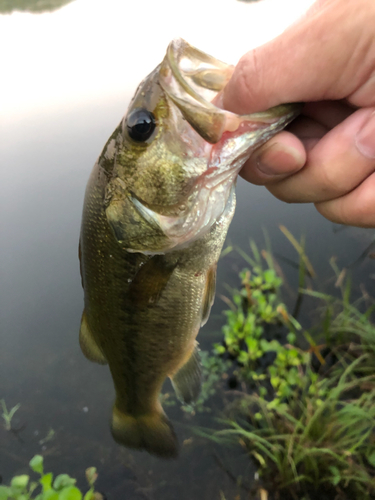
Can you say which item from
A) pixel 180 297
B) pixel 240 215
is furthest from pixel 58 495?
pixel 240 215

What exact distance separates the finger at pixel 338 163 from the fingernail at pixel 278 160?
6cm

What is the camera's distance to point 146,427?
1697 millimetres

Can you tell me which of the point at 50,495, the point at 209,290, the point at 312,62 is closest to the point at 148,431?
the point at 50,495

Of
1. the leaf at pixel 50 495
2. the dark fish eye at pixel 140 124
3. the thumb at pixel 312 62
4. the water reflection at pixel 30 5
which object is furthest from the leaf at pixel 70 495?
the water reflection at pixel 30 5

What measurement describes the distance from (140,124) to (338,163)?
64 centimetres

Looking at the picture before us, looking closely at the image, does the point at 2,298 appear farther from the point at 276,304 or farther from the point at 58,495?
the point at 276,304

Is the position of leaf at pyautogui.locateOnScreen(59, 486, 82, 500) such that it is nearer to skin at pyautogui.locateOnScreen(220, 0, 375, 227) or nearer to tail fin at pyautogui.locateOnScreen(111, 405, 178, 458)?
tail fin at pyautogui.locateOnScreen(111, 405, 178, 458)

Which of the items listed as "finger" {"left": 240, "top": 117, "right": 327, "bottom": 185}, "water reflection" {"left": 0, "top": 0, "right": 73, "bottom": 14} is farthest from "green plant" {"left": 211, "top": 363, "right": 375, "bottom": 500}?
"water reflection" {"left": 0, "top": 0, "right": 73, "bottom": 14}

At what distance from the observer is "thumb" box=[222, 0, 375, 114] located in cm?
77

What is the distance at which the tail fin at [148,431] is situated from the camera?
5.56ft

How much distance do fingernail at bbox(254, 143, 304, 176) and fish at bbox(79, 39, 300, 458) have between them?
6 cm

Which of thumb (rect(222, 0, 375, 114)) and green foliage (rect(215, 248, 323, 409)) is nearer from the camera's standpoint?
thumb (rect(222, 0, 375, 114))

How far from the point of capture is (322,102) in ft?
3.53

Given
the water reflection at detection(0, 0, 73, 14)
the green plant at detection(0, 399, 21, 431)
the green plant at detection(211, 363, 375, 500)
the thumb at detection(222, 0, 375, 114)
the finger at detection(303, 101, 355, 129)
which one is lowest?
the green plant at detection(0, 399, 21, 431)
